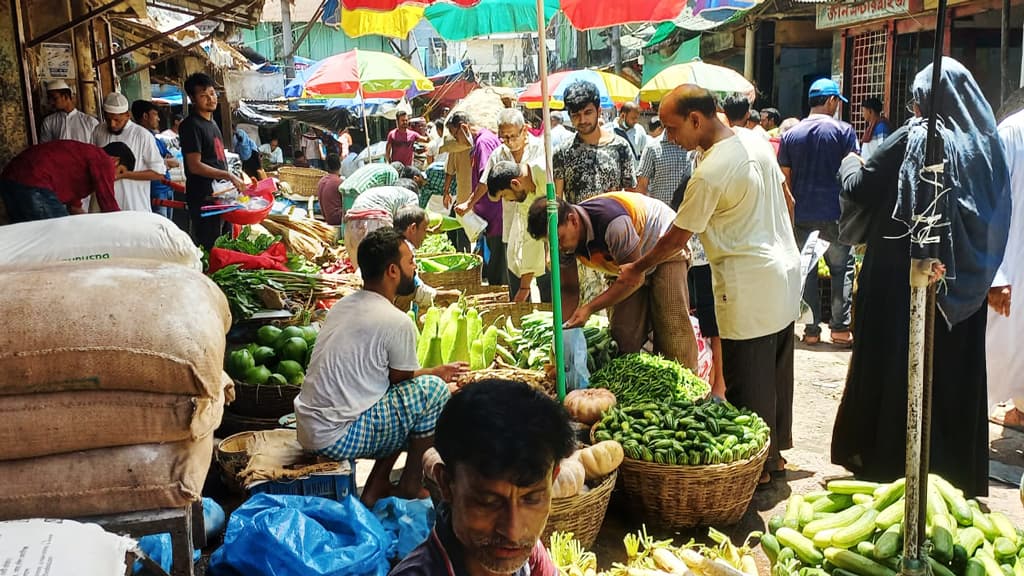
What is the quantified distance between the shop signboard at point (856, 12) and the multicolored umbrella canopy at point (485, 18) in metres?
4.20

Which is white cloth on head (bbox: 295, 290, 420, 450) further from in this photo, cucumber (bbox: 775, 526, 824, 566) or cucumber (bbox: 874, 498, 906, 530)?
cucumber (bbox: 874, 498, 906, 530)

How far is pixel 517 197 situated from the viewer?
6.47 metres

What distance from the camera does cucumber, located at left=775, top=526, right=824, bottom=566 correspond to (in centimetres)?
303

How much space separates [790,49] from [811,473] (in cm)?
1177

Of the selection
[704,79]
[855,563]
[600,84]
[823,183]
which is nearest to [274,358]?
[855,563]

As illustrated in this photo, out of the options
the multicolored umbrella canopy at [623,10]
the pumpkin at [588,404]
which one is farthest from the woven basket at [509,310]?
the multicolored umbrella canopy at [623,10]

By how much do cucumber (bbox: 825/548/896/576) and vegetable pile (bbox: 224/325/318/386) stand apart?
311 cm

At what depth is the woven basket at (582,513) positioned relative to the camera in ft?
11.6

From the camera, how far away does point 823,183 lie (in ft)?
24.4

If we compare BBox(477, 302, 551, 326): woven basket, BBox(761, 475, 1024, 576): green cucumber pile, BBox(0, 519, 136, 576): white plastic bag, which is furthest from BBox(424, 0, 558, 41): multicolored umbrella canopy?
BBox(0, 519, 136, 576): white plastic bag

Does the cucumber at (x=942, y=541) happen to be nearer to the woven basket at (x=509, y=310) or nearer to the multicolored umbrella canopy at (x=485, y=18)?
the woven basket at (x=509, y=310)

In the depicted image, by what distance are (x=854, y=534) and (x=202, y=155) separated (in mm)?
6707

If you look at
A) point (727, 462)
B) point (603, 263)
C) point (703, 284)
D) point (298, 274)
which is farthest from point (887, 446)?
point (298, 274)

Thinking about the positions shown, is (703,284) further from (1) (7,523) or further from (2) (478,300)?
(1) (7,523)
